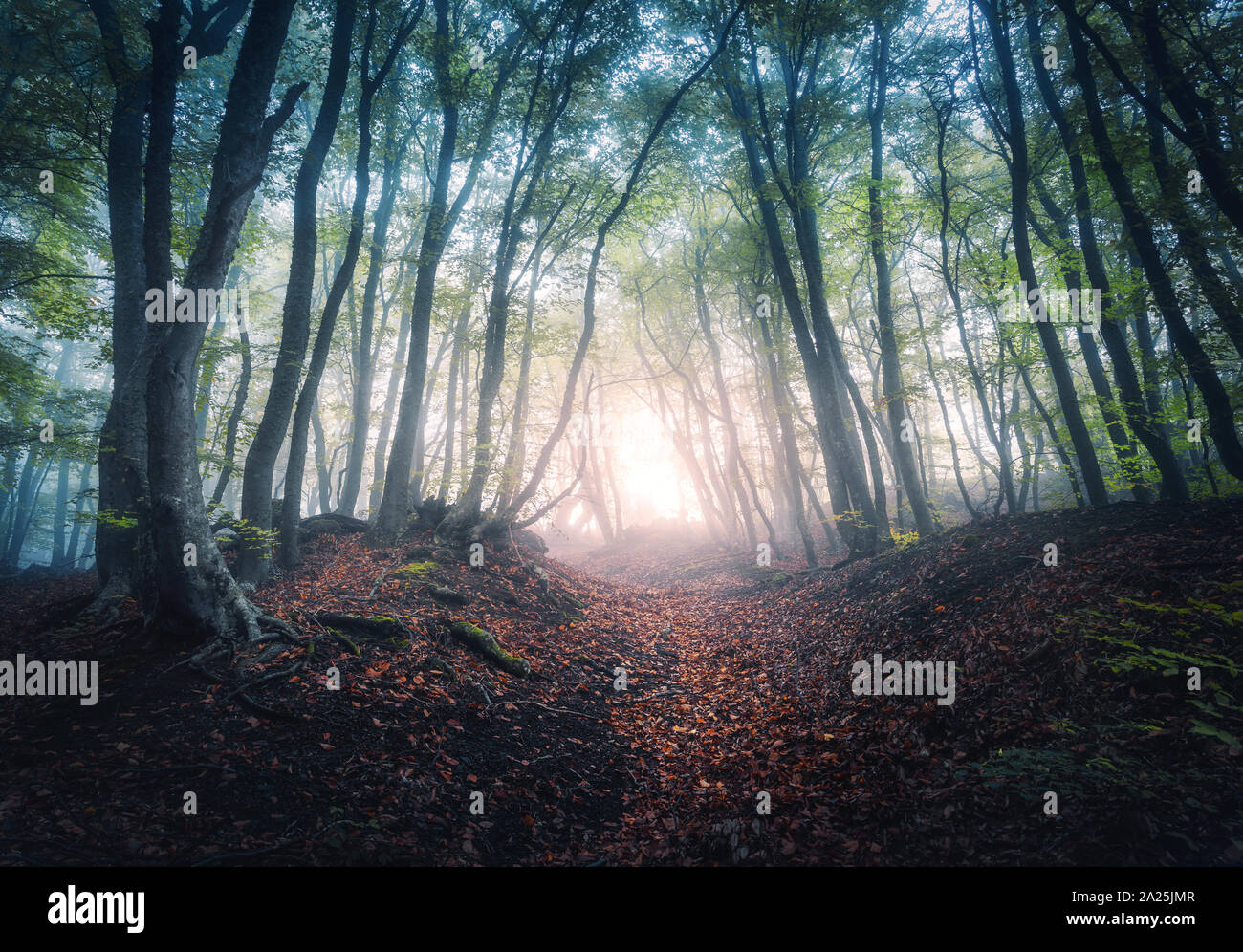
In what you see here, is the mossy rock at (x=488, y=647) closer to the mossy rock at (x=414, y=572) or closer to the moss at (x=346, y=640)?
the moss at (x=346, y=640)

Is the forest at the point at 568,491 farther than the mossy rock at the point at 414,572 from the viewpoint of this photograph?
No

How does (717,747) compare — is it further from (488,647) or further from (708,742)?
(488,647)

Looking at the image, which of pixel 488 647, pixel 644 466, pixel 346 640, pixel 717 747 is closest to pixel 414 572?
pixel 488 647

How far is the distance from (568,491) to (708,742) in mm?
6250

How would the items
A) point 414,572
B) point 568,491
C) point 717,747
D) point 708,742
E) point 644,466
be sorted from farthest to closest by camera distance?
point 644,466
point 568,491
point 414,572
point 708,742
point 717,747

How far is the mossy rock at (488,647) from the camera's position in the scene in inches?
273

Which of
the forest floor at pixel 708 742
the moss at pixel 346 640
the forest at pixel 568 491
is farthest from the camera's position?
the moss at pixel 346 640

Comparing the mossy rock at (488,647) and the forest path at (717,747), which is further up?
the mossy rock at (488,647)

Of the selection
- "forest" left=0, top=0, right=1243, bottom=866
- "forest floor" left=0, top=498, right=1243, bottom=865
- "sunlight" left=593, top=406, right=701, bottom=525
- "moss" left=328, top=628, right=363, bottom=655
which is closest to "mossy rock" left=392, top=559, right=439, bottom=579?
"forest" left=0, top=0, right=1243, bottom=866

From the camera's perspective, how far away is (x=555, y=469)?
33.9 metres

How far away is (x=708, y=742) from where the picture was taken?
6.14m

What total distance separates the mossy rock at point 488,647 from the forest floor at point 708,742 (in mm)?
274

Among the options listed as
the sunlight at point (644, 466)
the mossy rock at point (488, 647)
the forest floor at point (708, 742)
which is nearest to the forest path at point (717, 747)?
the forest floor at point (708, 742)
